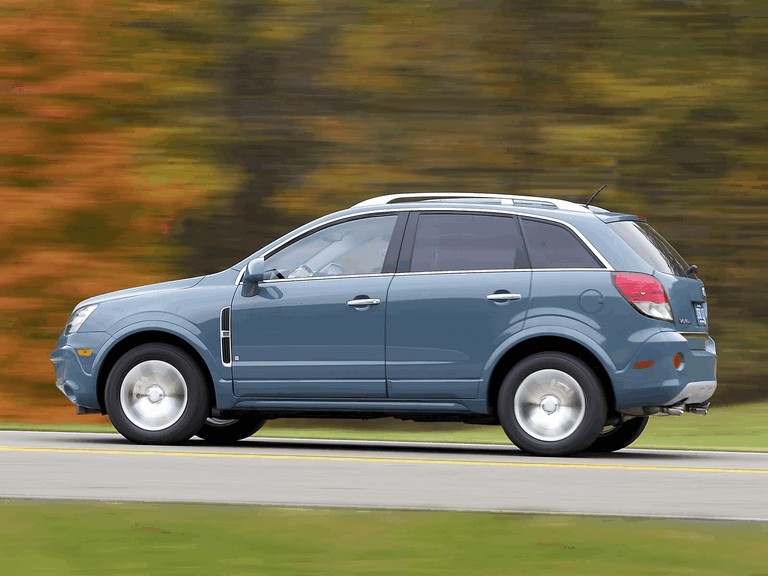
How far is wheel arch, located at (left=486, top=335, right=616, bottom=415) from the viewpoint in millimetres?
Result: 11141

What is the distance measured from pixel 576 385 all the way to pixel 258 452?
92.2 inches

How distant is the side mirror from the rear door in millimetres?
953

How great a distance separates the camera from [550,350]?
1123 cm

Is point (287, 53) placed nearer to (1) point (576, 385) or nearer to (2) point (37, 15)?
(2) point (37, 15)

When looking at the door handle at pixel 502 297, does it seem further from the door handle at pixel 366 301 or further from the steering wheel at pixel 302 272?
the steering wheel at pixel 302 272

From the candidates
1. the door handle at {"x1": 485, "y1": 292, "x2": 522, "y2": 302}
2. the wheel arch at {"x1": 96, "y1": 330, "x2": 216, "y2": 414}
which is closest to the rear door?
the door handle at {"x1": 485, "y1": 292, "x2": 522, "y2": 302}

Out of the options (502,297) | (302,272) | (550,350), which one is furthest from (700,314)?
(302,272)

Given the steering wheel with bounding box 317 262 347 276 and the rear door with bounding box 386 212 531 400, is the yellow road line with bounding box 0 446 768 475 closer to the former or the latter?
the rear door with bounding box 386 212 531 400

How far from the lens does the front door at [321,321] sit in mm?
11422

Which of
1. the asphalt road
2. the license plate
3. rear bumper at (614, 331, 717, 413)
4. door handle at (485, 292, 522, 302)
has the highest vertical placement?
door handle at (485, 292, 522, 302)

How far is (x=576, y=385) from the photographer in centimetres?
1105

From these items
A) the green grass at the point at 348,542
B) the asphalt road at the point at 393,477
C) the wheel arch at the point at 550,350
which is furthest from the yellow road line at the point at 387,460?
the green grass at the point at 348,542

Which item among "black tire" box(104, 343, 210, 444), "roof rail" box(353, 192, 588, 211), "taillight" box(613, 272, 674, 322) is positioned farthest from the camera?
"black tire" box(104, 343, 210, 444)

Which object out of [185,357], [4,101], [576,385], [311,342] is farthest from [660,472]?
[4,101]
